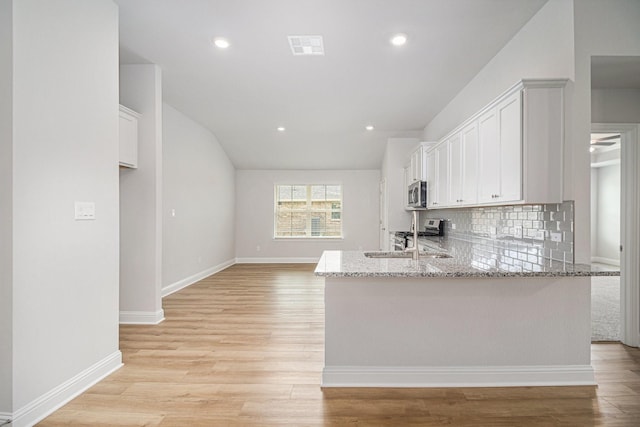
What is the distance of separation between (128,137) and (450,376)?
3.75m

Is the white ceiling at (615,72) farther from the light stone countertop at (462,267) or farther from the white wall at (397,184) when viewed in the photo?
the white wall at (397,184)

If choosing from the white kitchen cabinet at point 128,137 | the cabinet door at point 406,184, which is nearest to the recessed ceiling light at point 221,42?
the white kitchen cabinet at point 128,137

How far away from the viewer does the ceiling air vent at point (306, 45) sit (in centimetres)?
353

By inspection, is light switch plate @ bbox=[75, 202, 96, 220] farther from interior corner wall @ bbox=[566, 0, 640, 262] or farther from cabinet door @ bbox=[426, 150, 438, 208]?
cabinet door @ bbox=[426, 150, 438, 208]

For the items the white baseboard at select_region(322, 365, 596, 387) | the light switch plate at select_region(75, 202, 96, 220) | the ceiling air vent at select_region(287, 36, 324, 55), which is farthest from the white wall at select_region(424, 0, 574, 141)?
the light switch plate at select_region(75, 202, 96, 220)

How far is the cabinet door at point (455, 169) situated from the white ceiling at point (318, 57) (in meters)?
0.86

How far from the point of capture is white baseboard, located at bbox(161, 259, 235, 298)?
5503 mm

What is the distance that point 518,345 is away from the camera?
101 inches

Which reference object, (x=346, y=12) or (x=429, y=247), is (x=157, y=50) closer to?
(x=346, y=12)

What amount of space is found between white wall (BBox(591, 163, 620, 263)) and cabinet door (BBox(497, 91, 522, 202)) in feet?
28.5

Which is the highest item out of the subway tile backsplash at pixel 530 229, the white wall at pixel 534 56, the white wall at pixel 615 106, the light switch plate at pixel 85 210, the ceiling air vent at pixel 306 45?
the ceiling air vent at pixel 306 45

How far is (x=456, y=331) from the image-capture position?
8.43ft

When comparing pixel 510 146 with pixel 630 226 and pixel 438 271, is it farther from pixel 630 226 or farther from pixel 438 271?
pixel 630 226
